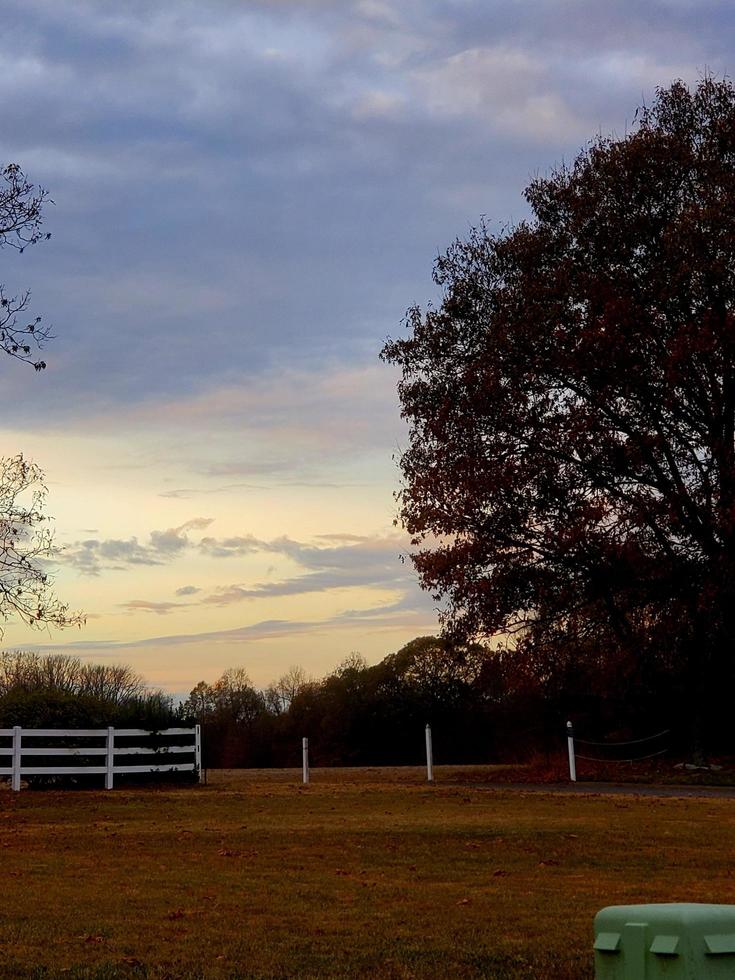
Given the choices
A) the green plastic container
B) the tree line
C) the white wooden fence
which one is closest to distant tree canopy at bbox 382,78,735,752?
the tree line

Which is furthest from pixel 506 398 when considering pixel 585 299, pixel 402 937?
pixel 402 937

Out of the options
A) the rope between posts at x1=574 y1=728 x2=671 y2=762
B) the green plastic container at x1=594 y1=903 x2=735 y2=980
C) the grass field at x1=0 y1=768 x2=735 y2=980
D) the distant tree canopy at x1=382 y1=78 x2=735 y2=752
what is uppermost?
the distant tree canopy at x1=382 y1=78 x2=735 y2=752

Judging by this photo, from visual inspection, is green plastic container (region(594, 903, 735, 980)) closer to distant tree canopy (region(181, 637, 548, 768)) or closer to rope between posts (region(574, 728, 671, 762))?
rope between posts (region(574, 728, 671, 762))

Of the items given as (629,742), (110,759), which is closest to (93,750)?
(110,759)

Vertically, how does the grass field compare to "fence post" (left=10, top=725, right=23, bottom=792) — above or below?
below

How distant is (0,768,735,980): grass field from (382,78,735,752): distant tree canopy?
24.5 ft

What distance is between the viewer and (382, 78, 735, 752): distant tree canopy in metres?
26.4

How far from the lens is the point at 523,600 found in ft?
90.4

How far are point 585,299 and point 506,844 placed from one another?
634 inches

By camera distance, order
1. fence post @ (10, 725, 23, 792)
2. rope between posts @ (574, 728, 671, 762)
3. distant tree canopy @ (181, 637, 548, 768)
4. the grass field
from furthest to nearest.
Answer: distant tree canopy @ (181, 637, 548, 768) → rope between posts @ (574, 728, 671, 762) → fence post @ (10, 725, 23, 792) → the grass field

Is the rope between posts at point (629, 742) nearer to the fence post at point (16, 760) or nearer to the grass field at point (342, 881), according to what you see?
the grass field at point (342, 881)

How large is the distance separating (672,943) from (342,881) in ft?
23.4

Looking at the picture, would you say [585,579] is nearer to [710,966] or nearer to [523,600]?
[523,600]

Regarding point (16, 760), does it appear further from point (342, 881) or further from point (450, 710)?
point (450, 710)
